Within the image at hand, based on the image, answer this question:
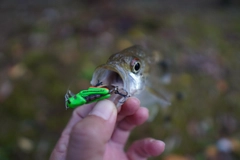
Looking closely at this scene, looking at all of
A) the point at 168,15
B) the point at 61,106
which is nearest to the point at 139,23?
the point at 168,15

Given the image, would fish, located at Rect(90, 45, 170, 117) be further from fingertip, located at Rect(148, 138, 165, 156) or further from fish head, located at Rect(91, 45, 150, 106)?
fingertip, located at Rect(148, 138, 165, 156)

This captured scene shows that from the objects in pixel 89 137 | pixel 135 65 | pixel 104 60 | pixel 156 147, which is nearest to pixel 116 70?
pixel 135 65

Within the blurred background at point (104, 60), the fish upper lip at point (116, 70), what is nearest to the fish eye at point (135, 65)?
the fish upper lip at point (116, 70)

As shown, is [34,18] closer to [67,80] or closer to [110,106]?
[67,80]

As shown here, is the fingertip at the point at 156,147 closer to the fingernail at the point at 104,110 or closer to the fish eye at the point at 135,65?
the fish eye at the point at 135,65

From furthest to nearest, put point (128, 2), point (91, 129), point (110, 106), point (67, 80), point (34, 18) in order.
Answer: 1. point (128, 2)
2. point (34, 18)
3. point (67, 80)
4. point (110, 106)
5. point (91, 129)
